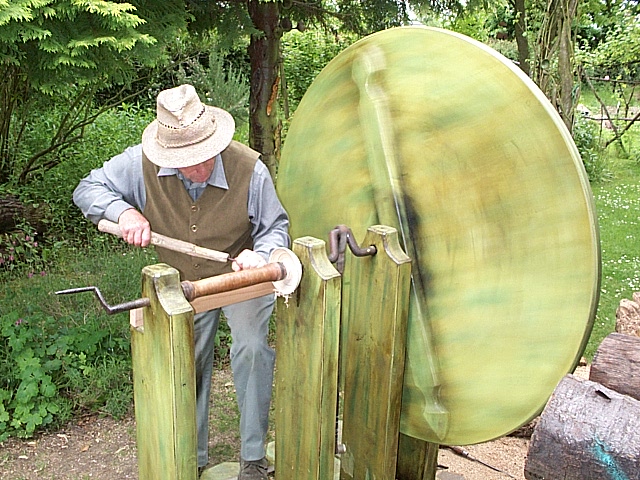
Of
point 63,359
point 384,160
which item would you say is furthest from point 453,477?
point 63,359

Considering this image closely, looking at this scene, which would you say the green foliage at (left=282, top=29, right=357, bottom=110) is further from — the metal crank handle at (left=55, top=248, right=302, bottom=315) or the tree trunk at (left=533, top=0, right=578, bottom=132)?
the metal crank handle at (left=55, top=248, right=302, bottom=315)

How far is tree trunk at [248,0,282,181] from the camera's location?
4.08 metres

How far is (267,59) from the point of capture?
14.0 ft

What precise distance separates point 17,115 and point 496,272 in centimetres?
555

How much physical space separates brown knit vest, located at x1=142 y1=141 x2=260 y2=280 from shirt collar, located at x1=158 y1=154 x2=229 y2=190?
0.01 metres

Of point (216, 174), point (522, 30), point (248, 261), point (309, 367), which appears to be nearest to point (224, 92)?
point (522, 30)

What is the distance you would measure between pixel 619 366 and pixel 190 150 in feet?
4.99

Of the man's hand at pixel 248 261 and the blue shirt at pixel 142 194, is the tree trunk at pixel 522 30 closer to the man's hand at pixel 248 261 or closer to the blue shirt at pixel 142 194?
the blue shirt at pixel 142 194

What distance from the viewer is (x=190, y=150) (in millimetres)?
2084

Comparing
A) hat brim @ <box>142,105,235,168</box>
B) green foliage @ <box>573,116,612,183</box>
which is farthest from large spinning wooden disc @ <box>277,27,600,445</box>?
green foliage @ <box>573,116,612,183</box>

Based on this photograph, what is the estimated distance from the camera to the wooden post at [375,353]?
210 cm

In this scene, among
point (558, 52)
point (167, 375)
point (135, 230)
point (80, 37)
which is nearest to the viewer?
point (167, 375)

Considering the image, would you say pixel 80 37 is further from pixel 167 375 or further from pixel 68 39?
pixel 167 375

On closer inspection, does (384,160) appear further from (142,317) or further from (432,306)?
(142,317)
